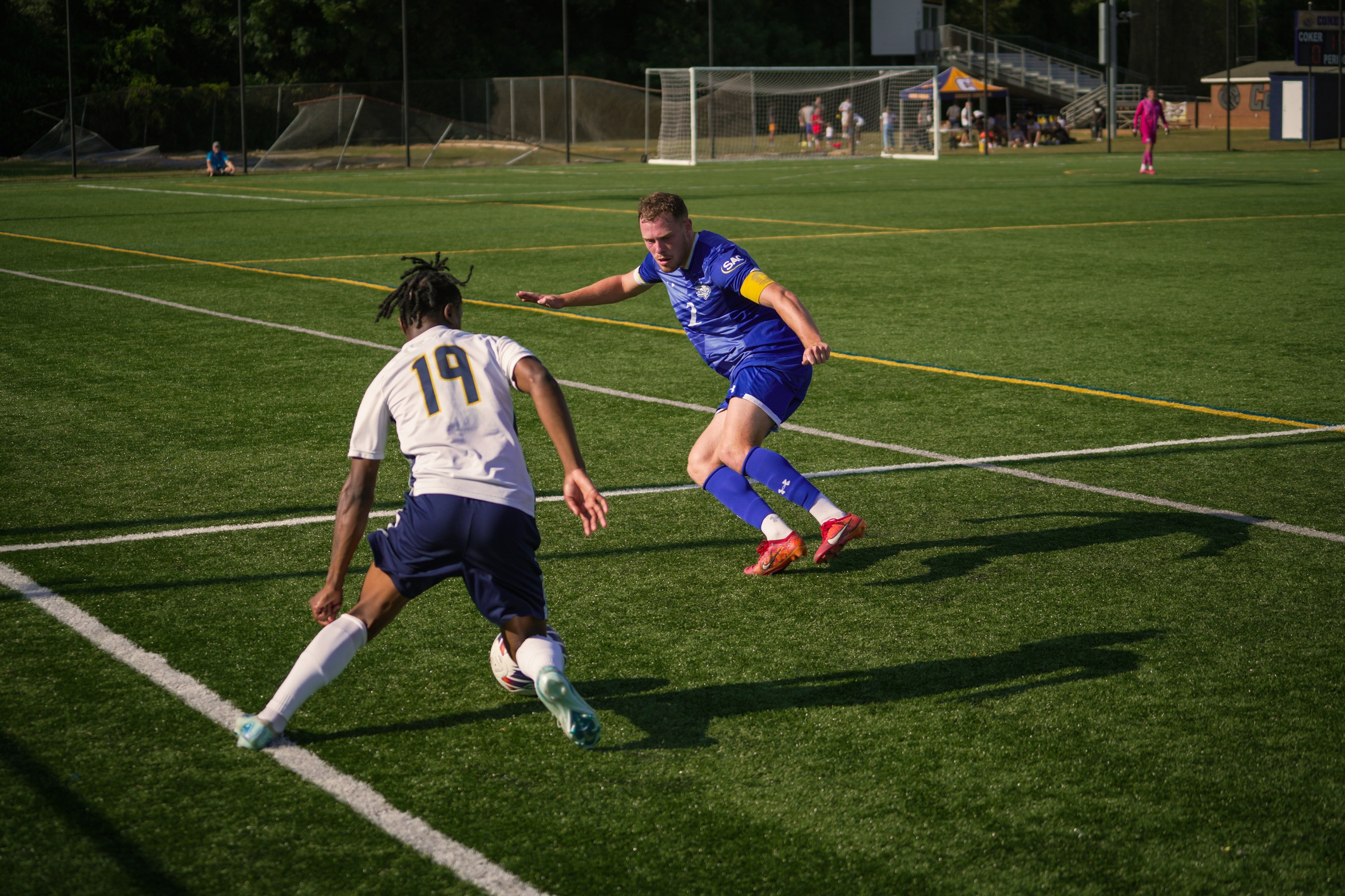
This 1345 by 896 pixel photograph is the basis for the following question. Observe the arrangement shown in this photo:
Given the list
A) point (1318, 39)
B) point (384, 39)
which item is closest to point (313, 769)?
point (1318, 39)

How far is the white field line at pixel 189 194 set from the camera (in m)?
31.2

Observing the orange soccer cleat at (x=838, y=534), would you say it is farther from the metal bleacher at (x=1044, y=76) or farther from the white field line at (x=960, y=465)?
the metal bleacher at (x=1044, y=76)

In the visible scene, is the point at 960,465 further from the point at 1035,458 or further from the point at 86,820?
the point at 86,820

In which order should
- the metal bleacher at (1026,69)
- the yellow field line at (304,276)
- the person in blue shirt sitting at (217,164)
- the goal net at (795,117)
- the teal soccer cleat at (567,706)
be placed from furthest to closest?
the metal bleacher at (1026,69) < the goal net at (795,117) < the person in blue shirt sitting at (217,164) < the yellow field line at (304,276) < the teal soccer cleat at (567,706)

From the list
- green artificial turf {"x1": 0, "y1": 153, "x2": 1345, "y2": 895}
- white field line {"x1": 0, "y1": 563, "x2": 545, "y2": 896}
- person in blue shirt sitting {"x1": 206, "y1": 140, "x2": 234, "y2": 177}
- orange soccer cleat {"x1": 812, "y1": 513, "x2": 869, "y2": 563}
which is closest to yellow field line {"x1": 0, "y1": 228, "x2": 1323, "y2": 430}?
green artificial turf {"x1": 0, "y1": 153, "x2": 1345, "y2": 895}

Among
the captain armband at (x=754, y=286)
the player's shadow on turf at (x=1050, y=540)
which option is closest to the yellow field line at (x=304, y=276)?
the captain armband at (x=754, y=286)

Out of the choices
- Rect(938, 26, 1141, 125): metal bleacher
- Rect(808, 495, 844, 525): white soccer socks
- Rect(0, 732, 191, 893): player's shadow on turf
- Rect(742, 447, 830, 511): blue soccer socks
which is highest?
Rect(938, 26, 1141, 125): metal bleacher

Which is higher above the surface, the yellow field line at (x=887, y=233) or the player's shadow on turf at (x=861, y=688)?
the yellow field line at (x=887, y=233)

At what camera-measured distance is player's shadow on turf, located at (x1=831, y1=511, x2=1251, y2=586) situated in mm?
5832

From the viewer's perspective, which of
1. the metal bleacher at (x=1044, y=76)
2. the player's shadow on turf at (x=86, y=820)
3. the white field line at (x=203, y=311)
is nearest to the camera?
the player's shadow on turf at (x=86, y=820)

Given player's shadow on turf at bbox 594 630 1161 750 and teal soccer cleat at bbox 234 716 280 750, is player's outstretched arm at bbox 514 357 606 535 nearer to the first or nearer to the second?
player's shadow on turf at bbox 594 630 1161 750

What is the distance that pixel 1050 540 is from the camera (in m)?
6.14

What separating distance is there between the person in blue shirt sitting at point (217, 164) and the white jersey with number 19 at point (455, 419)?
42.0m

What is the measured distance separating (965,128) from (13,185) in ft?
134
